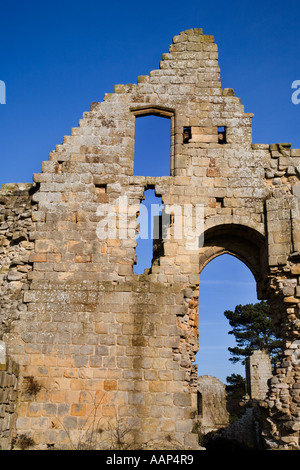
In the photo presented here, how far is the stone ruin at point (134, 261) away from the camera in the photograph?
816 centimetres

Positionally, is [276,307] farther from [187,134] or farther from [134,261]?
[187,134]

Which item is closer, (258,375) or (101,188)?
(101,188)

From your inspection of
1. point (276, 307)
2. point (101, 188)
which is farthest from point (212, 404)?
point (101, 188)

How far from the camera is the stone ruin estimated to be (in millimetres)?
8156

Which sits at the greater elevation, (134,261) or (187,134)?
(187,134)

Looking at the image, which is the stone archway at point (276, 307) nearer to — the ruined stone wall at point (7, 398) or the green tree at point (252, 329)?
the ruined stone wall at point (7, 398)

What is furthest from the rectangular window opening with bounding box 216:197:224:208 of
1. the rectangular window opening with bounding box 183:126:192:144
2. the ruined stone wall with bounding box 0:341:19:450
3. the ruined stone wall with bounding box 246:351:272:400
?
the ruined stone wall with bounding box 246:351:272:400

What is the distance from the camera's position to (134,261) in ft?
29.8

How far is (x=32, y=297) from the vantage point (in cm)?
880
